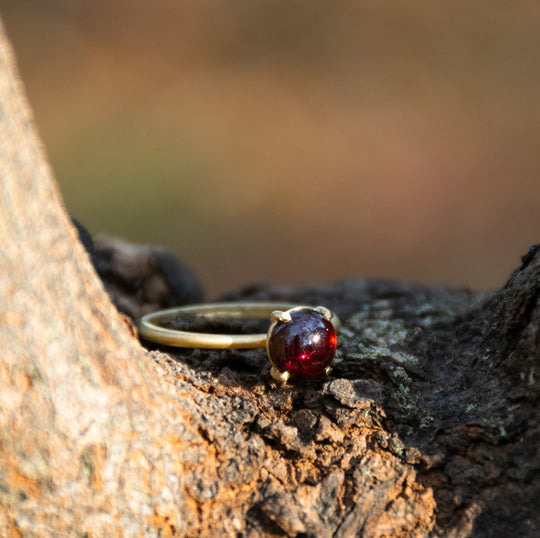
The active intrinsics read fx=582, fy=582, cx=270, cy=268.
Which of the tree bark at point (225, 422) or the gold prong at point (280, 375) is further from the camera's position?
the gold prong at point (280, 375)

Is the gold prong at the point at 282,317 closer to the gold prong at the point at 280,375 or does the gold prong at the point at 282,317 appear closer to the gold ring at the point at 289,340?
the gold ring at the point at 289,340

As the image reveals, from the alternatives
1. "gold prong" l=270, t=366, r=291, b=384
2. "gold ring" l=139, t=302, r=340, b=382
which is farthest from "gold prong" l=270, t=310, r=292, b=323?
"gold prong" l=270, t=366, r=291, b=384

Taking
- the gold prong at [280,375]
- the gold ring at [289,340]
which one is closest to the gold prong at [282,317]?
the gold ring at [289,340]

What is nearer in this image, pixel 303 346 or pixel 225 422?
pixel 225 422

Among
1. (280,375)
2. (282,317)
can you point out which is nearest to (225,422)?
(280,375)

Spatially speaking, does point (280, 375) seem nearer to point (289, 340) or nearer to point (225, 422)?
point (289, 340)

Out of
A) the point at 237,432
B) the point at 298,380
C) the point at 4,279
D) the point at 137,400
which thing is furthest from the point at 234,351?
the point at 4,279

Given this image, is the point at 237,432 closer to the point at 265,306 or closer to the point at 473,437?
the point at 473,437
